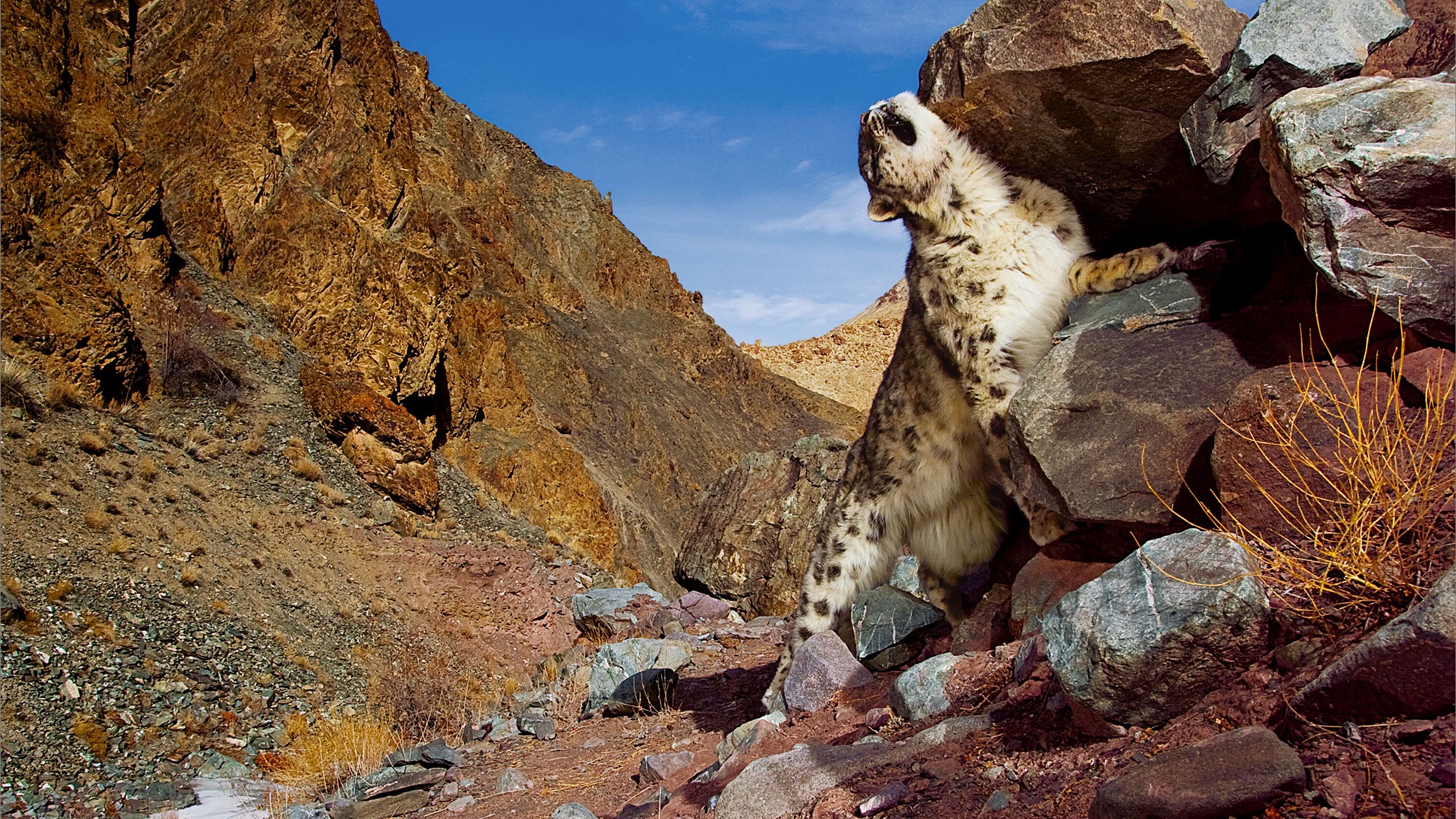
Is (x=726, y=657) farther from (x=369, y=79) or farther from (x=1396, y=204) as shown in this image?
(x=369, y=79)

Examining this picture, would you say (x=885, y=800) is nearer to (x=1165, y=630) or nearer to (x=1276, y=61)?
(x=1165, y=630)

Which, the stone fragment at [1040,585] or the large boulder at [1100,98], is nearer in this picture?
the stone fragment at [1040,585]

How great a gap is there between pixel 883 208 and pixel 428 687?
26.5ft

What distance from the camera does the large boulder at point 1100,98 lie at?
4621 millimetres

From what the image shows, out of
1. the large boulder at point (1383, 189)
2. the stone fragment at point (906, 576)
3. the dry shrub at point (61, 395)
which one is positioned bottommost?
the stone fragment at point (906, 576)

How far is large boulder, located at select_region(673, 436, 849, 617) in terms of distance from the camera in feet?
42.5

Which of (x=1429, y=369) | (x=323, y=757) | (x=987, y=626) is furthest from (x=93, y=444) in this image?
(x=1429, y=369)

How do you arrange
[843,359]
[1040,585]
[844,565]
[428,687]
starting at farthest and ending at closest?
[843,359]
[428,687]
[844,565]
[1040,585]

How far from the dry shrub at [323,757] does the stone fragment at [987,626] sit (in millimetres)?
4468

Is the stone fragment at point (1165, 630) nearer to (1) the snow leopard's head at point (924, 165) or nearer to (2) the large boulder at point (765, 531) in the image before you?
(1) the snow leopard's head at point (924, 165)

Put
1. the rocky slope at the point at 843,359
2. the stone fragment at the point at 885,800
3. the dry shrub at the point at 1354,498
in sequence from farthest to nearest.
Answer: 1. the rocky slope at the point at 843,359
2. the stone fragment at the point at 885,800
3. the dry shrub at the point at 1354,498

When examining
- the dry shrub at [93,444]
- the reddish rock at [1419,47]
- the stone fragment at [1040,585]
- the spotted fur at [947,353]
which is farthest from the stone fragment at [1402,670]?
the dry shrub at [93,444]

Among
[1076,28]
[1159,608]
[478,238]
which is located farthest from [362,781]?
[478,238]

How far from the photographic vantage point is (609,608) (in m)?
13.0
